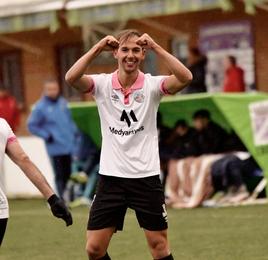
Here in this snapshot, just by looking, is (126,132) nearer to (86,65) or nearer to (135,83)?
(135,83)

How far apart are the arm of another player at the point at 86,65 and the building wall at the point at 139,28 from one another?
1147 centimetres

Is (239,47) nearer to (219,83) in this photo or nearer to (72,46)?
(219,83)

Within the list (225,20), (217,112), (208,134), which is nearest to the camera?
(208,134)

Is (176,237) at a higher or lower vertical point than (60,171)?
higher

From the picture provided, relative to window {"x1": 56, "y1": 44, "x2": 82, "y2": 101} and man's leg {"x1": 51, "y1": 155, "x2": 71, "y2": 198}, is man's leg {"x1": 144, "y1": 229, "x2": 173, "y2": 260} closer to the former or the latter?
man's leg {"x1": 51, "y1": 155, "x2": 71, "y2": 198}

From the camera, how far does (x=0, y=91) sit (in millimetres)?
20641

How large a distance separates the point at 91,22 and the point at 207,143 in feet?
15.4

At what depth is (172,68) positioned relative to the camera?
8117 mm

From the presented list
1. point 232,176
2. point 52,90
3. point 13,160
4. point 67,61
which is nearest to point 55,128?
point 52,90

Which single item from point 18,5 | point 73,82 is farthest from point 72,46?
point 73,82

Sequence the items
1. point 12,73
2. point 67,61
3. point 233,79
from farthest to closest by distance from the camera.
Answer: point 12,73 → point 67,61 → point 233,79

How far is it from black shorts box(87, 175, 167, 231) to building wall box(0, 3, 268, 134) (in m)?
11.6

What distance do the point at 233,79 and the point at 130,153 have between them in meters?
10.1

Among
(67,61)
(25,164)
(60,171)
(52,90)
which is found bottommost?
(60,171)
